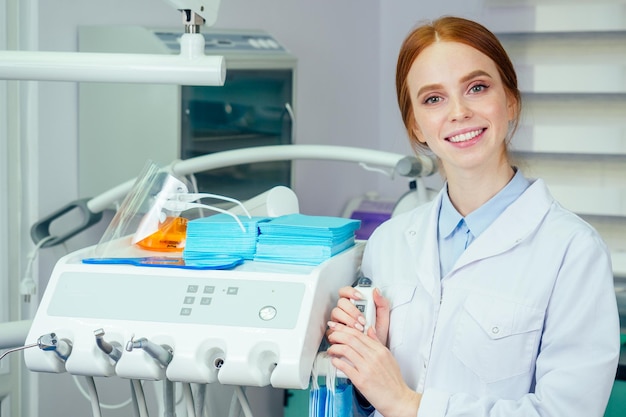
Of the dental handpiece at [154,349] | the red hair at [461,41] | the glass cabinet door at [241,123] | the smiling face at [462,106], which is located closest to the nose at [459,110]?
the smiling face at [462,106]

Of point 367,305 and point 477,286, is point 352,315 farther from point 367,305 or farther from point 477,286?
point 477,286

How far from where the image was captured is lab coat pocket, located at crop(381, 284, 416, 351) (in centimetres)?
156

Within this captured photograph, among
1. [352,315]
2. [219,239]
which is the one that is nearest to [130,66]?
[219,239]

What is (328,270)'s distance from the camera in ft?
4.90

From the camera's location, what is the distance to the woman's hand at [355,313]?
1.46m

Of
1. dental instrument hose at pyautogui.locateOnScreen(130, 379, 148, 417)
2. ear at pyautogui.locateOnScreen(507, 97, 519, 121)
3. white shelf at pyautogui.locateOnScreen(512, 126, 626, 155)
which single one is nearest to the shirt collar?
ear at pyautogui.locateOnScreen(507, 97, 519, 121)

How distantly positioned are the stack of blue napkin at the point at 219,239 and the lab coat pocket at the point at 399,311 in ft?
0.84

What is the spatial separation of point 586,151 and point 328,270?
1383 mm

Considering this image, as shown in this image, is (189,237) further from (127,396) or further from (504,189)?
(127,396)

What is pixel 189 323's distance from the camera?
4.61 feet

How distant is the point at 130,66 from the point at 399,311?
1.98ft

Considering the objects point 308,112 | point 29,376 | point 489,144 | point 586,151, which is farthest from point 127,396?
point 489,144

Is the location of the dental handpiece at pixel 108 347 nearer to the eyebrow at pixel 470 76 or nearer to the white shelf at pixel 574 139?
the eyebrow at pixel 470 76

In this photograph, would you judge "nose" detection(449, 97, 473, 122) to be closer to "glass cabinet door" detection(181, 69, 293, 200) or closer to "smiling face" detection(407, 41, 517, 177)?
"smiling face" detection(407, 41, 517, 177)
